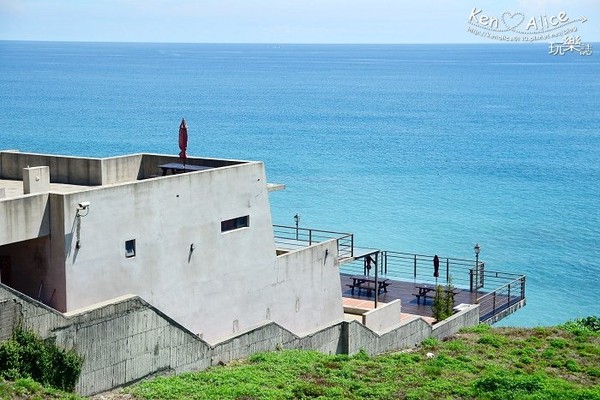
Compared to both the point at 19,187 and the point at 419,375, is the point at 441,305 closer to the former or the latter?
the point at 419,375

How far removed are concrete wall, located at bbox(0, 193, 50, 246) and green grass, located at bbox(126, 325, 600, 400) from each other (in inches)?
157

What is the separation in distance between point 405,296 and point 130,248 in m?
15.8

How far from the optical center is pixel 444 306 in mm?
33844

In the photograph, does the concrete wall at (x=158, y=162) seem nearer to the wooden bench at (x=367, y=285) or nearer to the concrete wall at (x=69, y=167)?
the concrete wall at (x=69, y=167)

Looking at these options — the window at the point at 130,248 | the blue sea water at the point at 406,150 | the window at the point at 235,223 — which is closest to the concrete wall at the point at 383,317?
the window at the point at 235,223

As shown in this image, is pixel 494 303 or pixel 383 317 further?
pixel 494 303

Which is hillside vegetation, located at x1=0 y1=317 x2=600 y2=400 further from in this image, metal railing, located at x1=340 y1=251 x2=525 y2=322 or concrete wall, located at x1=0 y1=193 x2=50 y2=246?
metal railing, located at x1=340 y1=251 x2=525 y2=322

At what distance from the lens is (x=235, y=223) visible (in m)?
27.2

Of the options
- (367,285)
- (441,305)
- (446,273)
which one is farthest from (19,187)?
(446,273)

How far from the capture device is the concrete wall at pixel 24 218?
21.4 m

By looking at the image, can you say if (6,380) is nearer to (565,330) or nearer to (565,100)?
(565,330)

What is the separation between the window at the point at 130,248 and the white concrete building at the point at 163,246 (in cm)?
3

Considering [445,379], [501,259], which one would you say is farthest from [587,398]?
[501,259]

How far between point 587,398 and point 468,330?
9566 millimetres
